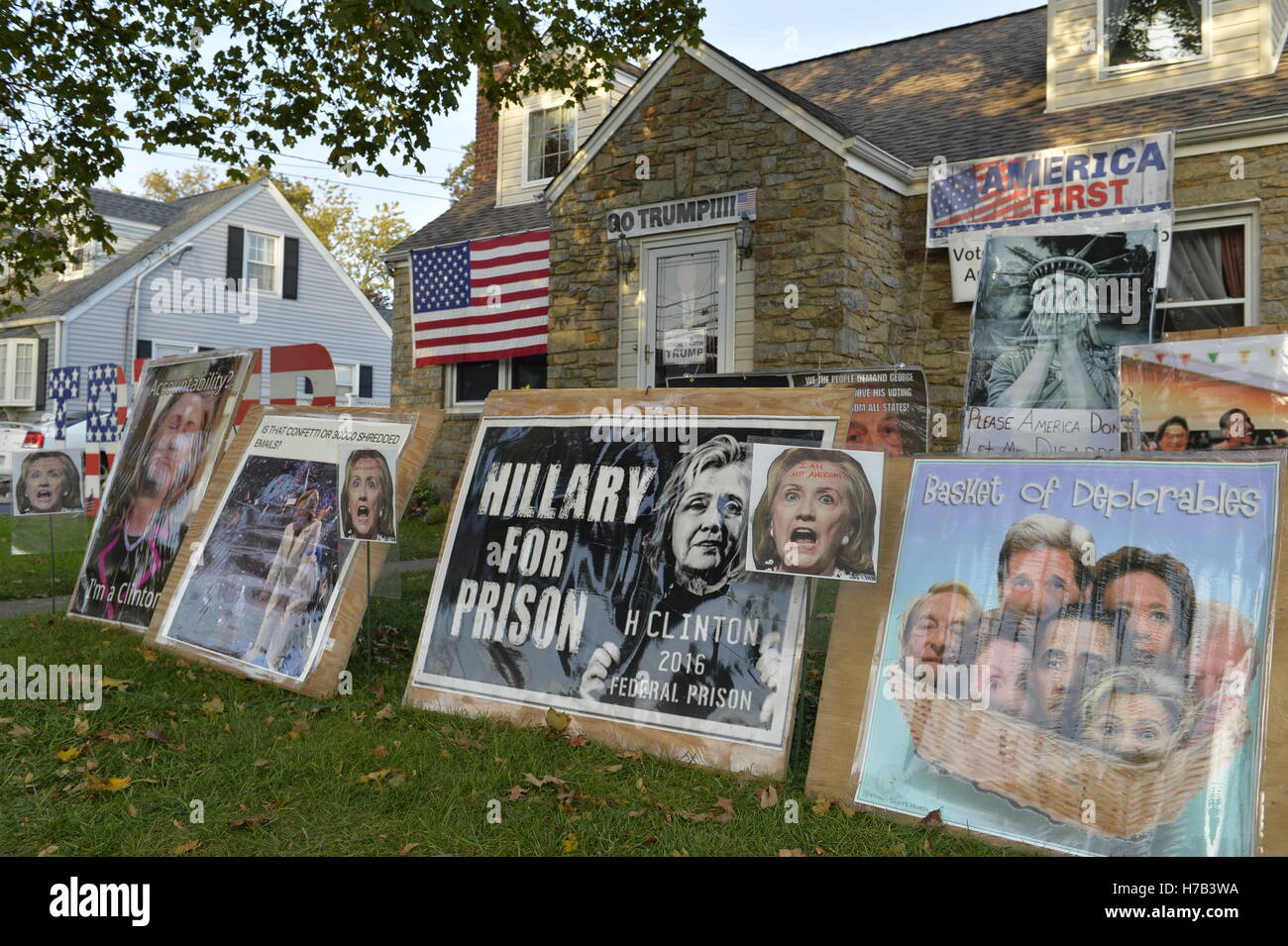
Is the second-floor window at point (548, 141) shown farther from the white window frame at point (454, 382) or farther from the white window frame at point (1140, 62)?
the white window frame at point (1140, 62)

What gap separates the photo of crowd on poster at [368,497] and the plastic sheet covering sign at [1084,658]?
8.76ft

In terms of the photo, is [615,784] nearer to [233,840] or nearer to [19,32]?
[233,840]

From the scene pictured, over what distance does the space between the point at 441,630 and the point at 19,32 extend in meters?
5.52

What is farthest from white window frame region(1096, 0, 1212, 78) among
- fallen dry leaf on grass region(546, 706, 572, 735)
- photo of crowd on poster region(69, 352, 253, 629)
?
fallen dry leaf on grass region(546, 706, 572, 735)

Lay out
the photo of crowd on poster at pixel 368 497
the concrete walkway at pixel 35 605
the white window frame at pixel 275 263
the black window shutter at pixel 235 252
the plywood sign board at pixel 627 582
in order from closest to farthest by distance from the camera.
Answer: the plywood sign board at pixel 627 582 < the photo of crowd on poster at pixel 368 497 < the concrete walkway at pixel 35 605 < the black window shutter at pixel 235 252 < the white window frame at pixel 275 263

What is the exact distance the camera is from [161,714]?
4.68 m

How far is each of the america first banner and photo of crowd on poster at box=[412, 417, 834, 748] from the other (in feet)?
24.0

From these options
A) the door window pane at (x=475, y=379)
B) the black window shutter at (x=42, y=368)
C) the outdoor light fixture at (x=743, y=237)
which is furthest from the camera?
the black window shutter at (x=42, y=368)

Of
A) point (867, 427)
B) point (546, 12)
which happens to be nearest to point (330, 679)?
point (867, 427)

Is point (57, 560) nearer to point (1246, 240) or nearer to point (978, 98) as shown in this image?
point (978, 98)

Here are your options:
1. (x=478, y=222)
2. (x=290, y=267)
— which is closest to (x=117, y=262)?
(x=290, y=267)

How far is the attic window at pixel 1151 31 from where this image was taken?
10.9 metres

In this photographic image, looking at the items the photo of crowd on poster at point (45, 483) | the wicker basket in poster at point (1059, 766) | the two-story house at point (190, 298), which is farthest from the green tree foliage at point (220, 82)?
the two-story house at point (190, 298)

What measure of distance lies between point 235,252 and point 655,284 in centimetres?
1864
